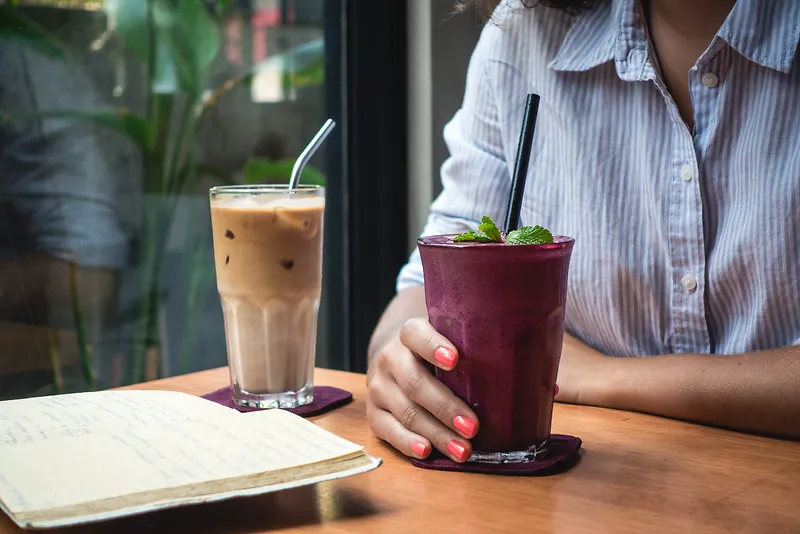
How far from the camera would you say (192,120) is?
2172 mm

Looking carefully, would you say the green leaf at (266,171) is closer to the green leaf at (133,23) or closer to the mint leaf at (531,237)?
the green leaf at (133,23)

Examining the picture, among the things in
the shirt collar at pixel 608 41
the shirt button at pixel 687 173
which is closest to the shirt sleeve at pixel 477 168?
the shirt collar at pixel 608 41

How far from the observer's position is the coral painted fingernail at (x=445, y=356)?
0.80 metres

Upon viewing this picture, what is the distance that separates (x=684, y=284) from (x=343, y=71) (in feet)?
5.21

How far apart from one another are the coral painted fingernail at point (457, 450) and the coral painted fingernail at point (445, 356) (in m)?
0.07

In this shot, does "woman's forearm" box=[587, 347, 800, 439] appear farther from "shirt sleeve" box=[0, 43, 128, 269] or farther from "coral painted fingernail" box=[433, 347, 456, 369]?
"shirt sleeve" box=[0, 43, 128, 269]

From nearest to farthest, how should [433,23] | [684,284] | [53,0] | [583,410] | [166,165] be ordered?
[583,410] → [684,284] → [53,0] → [166,165] → [433,23]

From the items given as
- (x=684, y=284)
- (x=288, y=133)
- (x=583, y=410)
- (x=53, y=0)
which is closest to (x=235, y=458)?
(x=583, y=410)

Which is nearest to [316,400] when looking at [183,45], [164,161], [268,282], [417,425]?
[268,282]

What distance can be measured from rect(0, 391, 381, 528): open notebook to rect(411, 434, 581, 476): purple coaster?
0.36 ft

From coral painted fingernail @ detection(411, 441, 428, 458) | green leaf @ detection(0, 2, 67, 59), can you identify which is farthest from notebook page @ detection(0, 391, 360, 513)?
green leaf @ detection(0, 2, 67, 59)

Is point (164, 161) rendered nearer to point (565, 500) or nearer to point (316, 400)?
point (316, 400)

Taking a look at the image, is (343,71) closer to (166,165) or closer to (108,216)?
(166,165)

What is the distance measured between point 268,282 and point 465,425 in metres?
0.37
